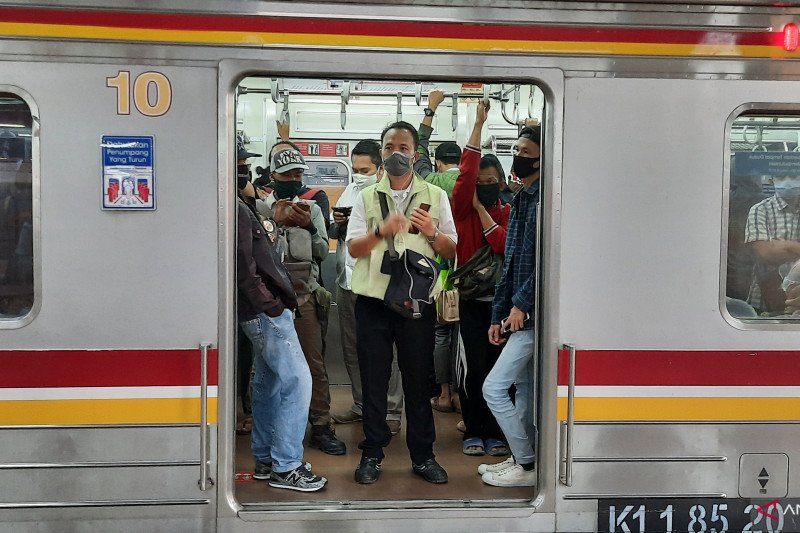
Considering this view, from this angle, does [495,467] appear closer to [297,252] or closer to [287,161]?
[297,252]

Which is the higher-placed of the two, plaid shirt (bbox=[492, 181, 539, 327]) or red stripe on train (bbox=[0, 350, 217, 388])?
plaid shirt (bbox=[492, 181, 539, 327])

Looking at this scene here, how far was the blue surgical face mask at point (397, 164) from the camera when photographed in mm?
3887

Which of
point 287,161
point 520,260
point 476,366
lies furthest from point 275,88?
point 520,260

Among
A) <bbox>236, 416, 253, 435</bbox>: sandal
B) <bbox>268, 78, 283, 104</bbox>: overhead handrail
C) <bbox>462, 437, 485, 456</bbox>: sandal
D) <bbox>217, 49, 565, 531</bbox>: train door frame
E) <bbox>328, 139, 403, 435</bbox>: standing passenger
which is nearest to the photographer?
<bbox>217, 49, 565, 531</bbox>: train door frame

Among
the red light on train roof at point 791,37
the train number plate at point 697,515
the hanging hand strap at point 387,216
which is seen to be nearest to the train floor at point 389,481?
the train number plate at point 697,515

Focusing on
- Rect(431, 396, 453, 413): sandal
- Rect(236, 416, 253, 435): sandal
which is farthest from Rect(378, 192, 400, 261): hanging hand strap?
Rect(431, 396, 453, 413): sandal

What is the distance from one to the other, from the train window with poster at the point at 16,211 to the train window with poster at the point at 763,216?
2.96m

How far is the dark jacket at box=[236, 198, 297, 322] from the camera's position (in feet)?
12.1

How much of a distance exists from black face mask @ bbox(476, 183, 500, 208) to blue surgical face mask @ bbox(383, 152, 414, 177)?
0.83 m

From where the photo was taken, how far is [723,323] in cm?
346

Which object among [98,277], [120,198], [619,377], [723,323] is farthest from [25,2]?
[723,323]

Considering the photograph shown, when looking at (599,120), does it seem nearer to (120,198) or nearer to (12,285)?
(120,198)

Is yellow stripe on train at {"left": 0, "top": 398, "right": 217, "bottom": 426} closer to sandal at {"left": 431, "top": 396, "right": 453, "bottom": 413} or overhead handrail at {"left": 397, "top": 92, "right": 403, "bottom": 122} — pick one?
sandal at {"left": 431, "top": 396, "right": 453, "bottom": 413}

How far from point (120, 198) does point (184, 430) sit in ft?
3.23
